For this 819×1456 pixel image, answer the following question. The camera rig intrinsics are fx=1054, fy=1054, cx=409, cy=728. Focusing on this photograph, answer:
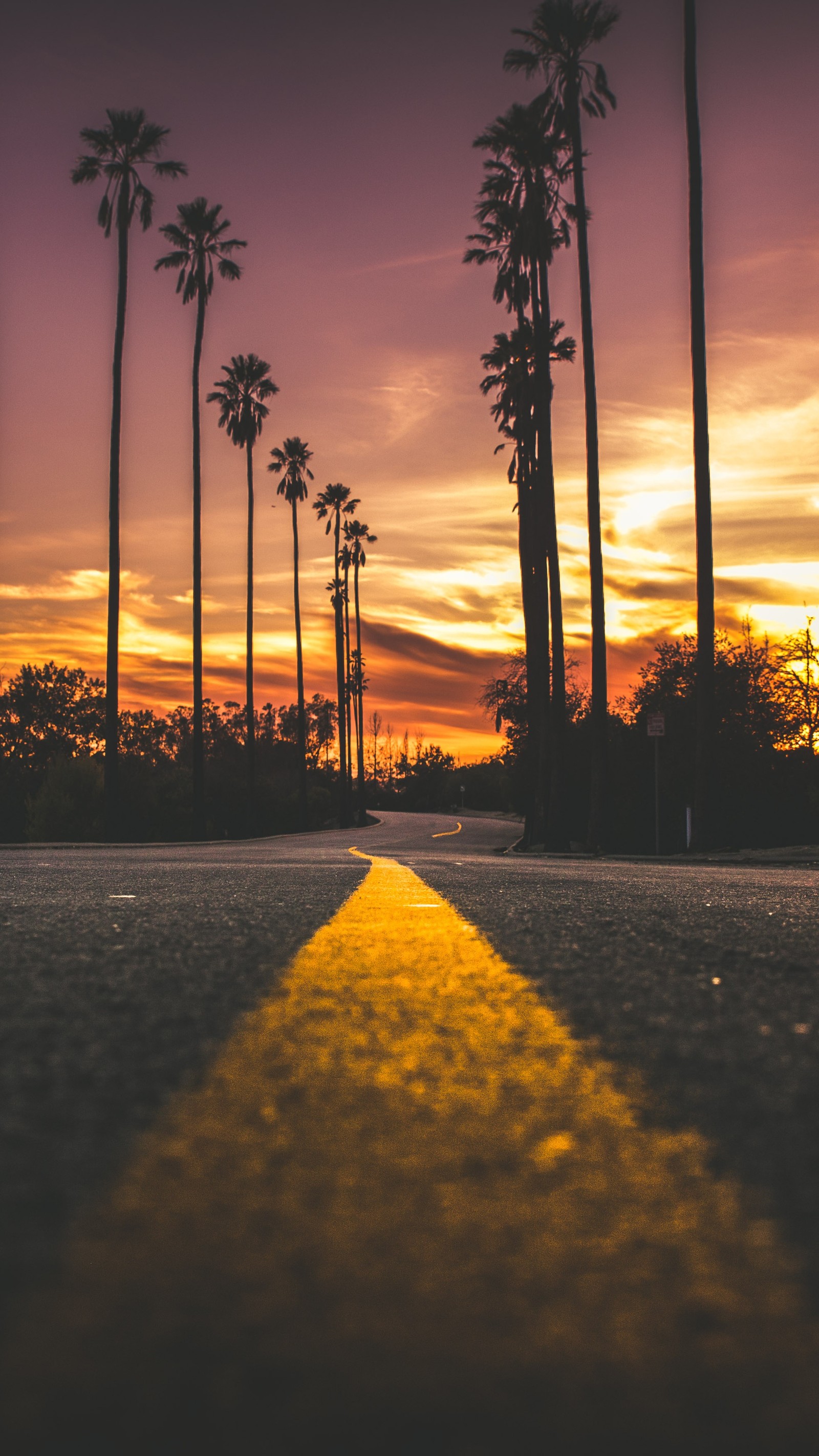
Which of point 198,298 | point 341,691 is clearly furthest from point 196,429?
point 341,691

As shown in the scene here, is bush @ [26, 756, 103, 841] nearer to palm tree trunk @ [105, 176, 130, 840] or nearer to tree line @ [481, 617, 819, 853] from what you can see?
palm tree trunk @ [105, 176, 130, 840]

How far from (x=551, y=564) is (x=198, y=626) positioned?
646 inches

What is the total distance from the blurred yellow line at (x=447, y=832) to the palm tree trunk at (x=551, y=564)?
18.5 meters

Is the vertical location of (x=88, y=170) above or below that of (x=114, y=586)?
above

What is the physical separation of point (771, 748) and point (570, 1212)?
138ft

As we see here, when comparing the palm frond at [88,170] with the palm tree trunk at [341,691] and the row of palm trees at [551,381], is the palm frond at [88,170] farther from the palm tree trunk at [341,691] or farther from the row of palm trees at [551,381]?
the palm tree trunk at [341,691]

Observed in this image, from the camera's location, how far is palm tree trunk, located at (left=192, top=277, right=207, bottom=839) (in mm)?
42844

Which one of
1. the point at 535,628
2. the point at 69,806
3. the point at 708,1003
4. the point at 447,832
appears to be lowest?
the point at 447,832

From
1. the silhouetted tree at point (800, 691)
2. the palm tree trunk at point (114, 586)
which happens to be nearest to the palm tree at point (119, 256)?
the palm tree trunk at point (114, 586)

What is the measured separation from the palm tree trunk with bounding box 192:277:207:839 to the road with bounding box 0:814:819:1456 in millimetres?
41658

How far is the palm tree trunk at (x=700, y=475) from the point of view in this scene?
21938mm

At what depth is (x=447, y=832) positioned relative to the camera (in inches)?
2339

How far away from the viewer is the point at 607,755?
28062 millimetres

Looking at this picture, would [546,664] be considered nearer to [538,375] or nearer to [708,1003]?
[538,375]
